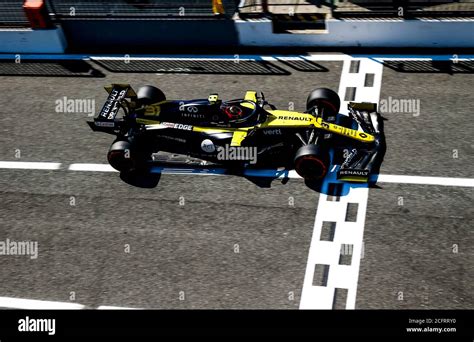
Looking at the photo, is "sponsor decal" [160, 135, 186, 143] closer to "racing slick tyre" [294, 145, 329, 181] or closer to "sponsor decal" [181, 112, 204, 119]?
"sponsor decal" [181, 112, 204, 119]

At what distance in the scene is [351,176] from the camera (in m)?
12.8

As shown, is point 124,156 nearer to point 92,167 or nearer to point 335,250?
point 92,167

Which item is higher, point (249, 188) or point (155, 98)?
point (155, 98)

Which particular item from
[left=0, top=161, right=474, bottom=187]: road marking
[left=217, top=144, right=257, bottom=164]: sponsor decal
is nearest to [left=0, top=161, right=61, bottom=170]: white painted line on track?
[left=0, top=161, right=474, bottom=187]: road marking

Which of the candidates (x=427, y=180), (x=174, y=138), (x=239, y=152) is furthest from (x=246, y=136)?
(x=427, y=180)

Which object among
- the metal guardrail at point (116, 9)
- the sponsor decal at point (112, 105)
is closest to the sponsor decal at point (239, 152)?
the sponsor decal at point (112, 105)

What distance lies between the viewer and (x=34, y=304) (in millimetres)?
11531

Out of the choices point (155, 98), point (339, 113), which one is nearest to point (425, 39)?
point (339, 113)

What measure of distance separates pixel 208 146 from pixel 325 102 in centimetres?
308

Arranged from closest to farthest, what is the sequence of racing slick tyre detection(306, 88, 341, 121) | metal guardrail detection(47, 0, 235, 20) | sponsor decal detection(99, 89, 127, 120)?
sponsor decal detection(99, 89, 127, 120)
racing slick tyre detection(306, 88, 341, 121)
metal guardrail detection(47, 0, 235, 20)

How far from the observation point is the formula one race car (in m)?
13.0

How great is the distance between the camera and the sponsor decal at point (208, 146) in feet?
43.5
